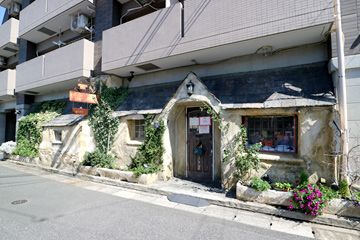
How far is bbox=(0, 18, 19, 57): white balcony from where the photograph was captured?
15805mm

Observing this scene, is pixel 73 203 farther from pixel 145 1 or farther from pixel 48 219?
pixel 145 1

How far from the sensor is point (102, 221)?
527cm

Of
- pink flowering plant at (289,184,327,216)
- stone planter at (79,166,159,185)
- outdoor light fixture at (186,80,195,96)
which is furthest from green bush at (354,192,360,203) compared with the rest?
stone planter at (79,166,159,185)

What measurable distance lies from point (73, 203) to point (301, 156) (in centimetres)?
666

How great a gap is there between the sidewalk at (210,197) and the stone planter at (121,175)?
0.65 feet

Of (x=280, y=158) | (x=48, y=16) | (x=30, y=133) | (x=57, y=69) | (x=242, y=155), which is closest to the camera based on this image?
(x=280, y=158)

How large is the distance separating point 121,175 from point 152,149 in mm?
1569

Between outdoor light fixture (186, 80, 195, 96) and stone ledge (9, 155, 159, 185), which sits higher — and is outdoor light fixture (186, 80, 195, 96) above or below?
above

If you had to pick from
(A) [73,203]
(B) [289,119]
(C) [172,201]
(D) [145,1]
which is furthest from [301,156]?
(D) [145,1]

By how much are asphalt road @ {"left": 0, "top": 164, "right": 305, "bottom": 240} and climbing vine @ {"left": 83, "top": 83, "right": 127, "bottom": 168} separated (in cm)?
239

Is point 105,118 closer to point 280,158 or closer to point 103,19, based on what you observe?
point 103,19

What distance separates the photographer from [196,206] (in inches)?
247

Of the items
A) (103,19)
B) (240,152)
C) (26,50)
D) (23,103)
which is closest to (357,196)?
(240,152)

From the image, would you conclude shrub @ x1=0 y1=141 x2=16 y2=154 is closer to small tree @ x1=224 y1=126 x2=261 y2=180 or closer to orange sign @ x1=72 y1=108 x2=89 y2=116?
orange sign @ x1=72 y1=108 x2=89 y2=116
